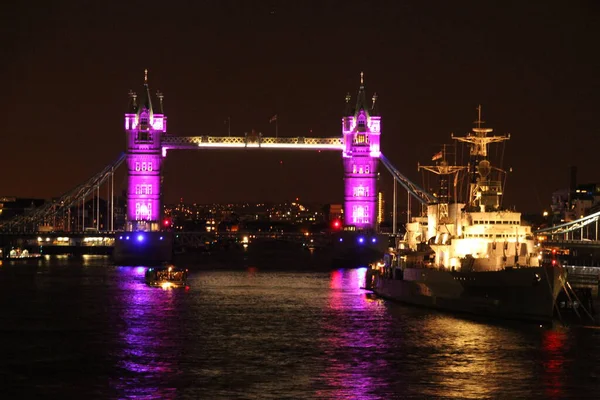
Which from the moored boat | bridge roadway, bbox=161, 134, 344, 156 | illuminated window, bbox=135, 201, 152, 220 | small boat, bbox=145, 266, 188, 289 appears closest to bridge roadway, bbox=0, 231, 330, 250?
illuminated window, bbox=135, 201, 152, 220

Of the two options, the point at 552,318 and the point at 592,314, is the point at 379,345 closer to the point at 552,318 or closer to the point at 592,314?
the point at 552,318

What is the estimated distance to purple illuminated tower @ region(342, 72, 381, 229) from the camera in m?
121

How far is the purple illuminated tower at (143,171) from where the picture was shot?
118 meters

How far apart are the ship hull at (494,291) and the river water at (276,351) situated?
29.5 inches

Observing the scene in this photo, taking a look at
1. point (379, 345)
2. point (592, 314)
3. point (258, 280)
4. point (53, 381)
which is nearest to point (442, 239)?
point (592, 314)

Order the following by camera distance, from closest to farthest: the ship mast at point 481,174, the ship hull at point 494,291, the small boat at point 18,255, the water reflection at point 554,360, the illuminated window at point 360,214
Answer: the water reflection at point 554,360 → the ship hull at point 494,291 → the ship mast at point 481,174 → the illuminated window at point 360,214 → the small boat at point 18,255

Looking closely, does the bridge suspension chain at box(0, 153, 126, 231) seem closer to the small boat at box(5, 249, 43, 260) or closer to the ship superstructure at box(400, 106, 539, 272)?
the small boat at box(5, 249, 43, 260)

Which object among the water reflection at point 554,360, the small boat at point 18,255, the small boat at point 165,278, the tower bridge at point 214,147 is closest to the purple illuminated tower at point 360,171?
the tower bridge at point 214,147

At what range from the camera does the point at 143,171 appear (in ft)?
388

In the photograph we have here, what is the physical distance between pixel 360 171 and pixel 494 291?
71873 mm

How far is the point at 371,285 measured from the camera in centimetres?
7225

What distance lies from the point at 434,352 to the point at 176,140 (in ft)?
265

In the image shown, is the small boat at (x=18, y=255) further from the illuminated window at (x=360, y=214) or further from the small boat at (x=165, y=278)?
the small boat at (x=165, y=278)

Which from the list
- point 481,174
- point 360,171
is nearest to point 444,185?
point 481,174
